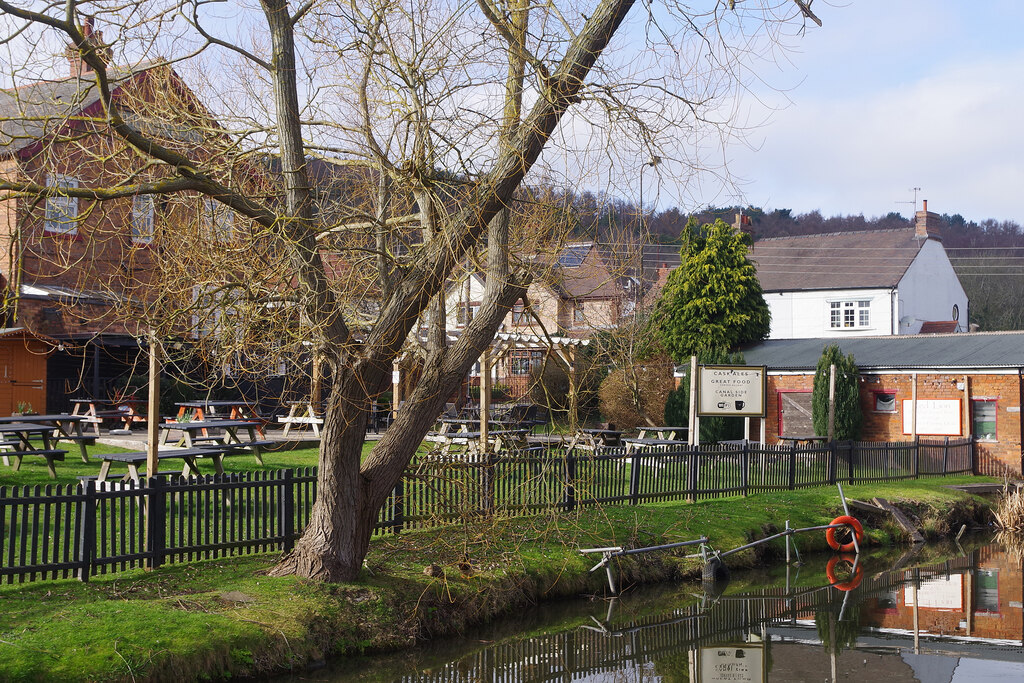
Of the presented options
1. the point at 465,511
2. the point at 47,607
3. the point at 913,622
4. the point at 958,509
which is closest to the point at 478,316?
the point at 465,511

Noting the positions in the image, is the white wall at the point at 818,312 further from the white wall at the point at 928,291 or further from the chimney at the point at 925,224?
the chimney at the point at 925,224

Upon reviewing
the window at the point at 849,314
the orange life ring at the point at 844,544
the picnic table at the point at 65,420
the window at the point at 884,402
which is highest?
the window at the point at 849,314

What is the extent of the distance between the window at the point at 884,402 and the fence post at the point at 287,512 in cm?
2088

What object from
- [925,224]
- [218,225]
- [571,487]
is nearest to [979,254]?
[925,224]

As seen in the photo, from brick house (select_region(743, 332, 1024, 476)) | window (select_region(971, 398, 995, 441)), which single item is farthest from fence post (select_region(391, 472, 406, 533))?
window (select_region(971, 398, 995, 441))

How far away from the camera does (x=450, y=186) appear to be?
916 cm

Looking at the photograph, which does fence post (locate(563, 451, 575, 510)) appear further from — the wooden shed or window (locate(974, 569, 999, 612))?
the wooden shed

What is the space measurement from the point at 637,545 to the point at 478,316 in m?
5.05

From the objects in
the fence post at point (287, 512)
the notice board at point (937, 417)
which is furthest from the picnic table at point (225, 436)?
the notice board at point (937, 417)

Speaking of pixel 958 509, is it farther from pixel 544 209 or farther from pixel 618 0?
pixel 618 0

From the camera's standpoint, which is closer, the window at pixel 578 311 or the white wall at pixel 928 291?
the window at pixel 578 311

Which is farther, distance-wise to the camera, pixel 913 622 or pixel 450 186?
pixel 913 622

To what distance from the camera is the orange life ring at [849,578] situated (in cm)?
1377

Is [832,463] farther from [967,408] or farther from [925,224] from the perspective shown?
[925,224]
